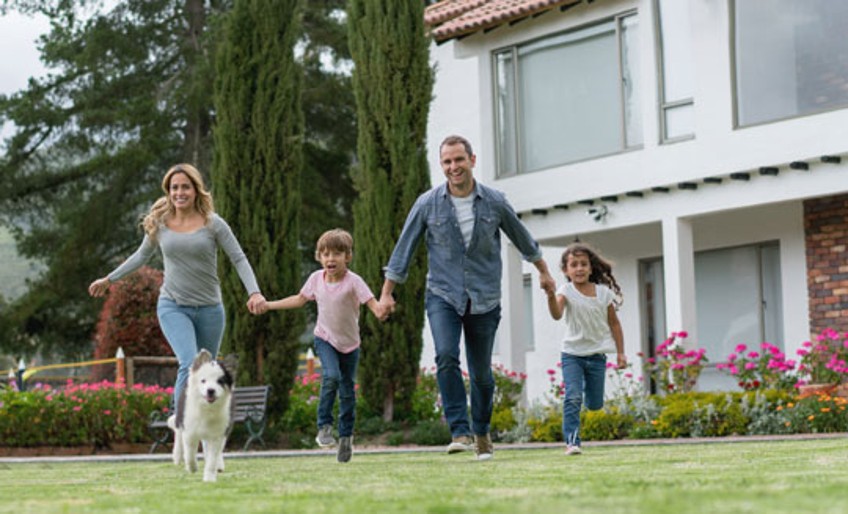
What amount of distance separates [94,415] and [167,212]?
9.41 metres

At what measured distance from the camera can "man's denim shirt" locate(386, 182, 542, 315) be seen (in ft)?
33.3

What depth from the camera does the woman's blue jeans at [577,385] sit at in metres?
11.4

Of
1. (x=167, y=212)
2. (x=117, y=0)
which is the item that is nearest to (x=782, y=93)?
(x=167, y=212)

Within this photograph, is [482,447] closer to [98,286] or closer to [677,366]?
[98,286]

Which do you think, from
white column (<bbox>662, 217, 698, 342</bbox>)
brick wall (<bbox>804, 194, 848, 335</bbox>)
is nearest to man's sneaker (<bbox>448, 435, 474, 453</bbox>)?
white column (<bbox>662, 217, 698, 342</bbox>)

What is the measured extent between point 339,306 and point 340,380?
0.58 metres

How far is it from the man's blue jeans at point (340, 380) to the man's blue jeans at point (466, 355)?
941mm

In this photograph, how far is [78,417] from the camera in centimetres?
1931

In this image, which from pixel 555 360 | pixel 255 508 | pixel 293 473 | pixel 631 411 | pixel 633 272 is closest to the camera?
pixel 255 508

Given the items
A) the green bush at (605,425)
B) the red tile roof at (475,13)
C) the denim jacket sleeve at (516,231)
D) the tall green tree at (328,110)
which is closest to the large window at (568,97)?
the red tile roof at (475,13)

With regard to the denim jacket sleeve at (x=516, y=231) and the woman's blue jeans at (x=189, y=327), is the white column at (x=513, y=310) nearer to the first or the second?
the denim jacket sleeve at (x=516, y=231)

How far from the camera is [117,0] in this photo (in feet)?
125

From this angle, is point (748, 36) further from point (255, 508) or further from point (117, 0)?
Result: point (117, 0)

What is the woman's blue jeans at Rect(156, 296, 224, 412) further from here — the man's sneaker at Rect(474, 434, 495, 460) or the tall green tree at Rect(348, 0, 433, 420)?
the tall green tree at Rect(348, 0, 433, 420)
